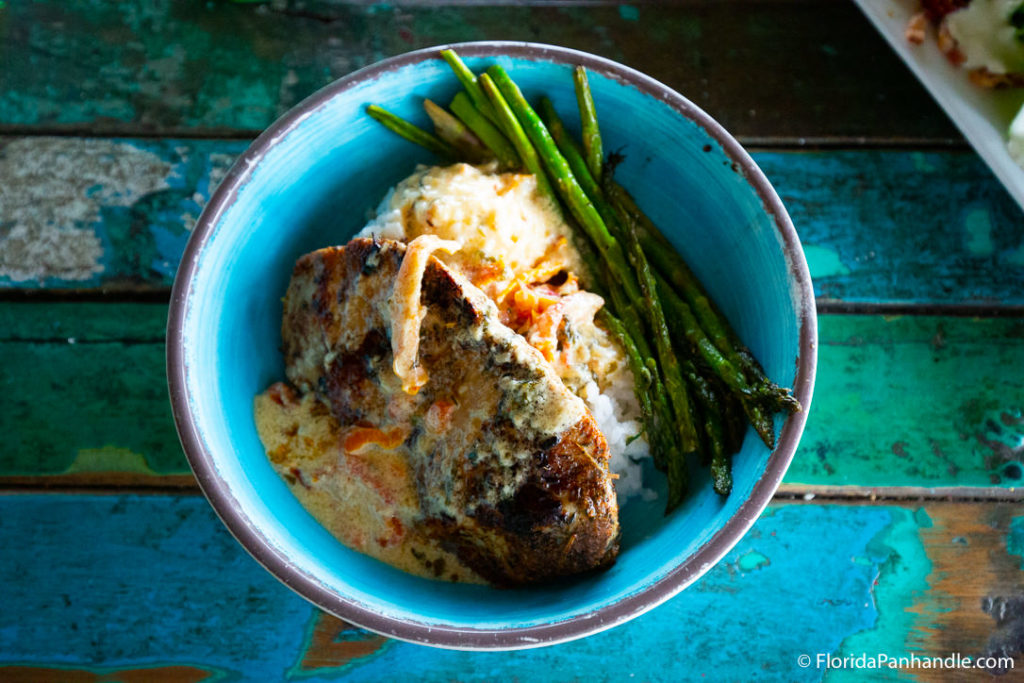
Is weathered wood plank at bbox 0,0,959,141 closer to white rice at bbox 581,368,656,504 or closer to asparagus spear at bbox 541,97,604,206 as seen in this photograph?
asparagus spear at bbox 541,97,604,206

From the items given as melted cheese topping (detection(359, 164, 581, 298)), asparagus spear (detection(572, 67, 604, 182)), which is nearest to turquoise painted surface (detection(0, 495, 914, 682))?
melted cheese topping (detection(359, 164, 581, 298))

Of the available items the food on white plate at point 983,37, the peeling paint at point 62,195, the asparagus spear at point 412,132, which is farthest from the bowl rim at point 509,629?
the food on white plate at point 983,37

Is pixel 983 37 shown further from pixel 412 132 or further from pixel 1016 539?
pixel 412 132

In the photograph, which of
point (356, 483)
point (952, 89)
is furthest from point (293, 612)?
point (952, 89)

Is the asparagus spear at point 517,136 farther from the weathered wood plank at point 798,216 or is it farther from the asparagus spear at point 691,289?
the weathered wood plank at point 798,216

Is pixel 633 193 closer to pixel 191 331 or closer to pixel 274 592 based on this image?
pixel 191 331

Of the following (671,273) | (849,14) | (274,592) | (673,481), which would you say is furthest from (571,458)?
(849,14)

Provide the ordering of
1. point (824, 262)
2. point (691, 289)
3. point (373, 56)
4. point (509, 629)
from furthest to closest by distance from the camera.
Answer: point (373, 56), point (824, 262), point (691, 289), point (509, 629)
